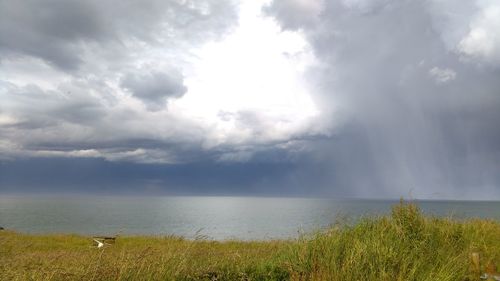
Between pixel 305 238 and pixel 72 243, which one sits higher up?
pixel 305 238

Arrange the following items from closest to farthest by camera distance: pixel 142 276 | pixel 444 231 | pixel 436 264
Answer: pixel 142 276, pixel 436 264, pixel 444 231

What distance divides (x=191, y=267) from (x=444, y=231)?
10.2 m

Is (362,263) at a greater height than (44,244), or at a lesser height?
greater

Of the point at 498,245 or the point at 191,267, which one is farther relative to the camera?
the point at 498,245

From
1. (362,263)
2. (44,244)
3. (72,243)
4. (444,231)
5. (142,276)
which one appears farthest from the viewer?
(72,243)

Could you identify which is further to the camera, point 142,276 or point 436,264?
point 436,264

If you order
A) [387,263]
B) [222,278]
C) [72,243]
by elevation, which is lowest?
[72,243]

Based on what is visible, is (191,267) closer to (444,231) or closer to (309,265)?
(309,265)

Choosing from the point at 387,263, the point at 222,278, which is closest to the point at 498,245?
the point at 387,263

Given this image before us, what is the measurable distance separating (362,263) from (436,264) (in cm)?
232

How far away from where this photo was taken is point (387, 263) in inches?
412

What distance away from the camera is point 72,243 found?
34344 mm

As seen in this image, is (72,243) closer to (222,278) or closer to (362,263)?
(222,278)

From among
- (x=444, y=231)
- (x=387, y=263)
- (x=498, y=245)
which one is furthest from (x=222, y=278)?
(x=498, y=245)
